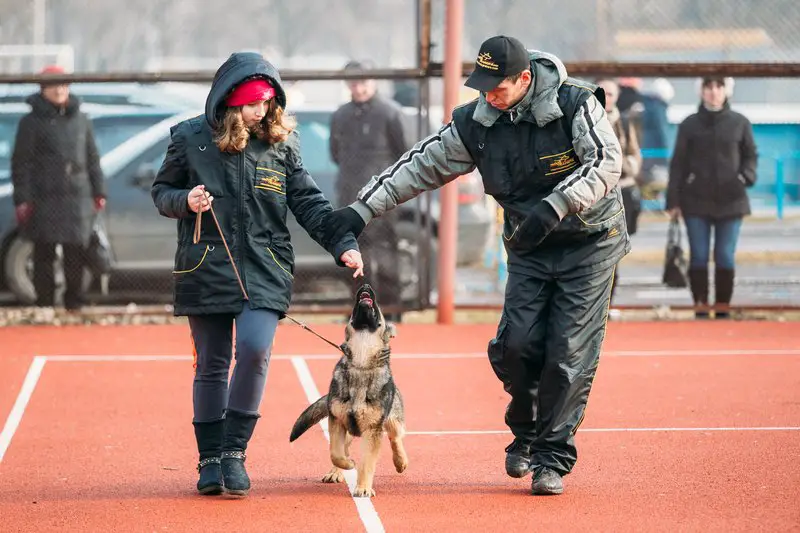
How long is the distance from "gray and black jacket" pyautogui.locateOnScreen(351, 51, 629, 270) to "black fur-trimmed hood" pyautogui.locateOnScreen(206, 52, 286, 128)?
2.64ft

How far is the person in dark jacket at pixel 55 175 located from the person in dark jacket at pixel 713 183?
5.78 m

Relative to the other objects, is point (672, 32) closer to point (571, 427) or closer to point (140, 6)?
point (140, 6)

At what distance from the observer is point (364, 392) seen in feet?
20.9

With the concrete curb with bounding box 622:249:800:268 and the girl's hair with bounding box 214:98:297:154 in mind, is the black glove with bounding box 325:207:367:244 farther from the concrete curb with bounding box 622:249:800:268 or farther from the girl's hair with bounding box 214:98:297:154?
the concrete curb with bounding box 622:249:800:268

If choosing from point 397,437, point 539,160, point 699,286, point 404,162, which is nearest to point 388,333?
point 397,437

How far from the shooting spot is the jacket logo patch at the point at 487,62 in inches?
247

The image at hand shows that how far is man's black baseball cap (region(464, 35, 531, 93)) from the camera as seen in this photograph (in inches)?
246

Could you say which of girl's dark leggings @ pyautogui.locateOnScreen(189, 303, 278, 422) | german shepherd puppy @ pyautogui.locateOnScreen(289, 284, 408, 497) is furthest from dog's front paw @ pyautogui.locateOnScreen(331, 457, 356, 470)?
girl's dark leggings @ pyautogui.locateOnScreen(189, 303, 278, 422)

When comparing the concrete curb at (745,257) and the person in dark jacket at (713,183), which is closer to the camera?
the person in dark jacket at (713,183)

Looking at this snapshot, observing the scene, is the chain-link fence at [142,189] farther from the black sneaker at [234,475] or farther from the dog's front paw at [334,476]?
the black sneaker at [234,475]

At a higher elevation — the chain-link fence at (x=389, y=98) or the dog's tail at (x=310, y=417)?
the chain-link fence at (x=389, y=98)

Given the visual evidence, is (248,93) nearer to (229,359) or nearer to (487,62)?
(487,62)

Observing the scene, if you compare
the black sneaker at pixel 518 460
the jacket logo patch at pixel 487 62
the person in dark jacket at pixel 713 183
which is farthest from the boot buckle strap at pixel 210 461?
the person in dark jacket at pixel 713 183

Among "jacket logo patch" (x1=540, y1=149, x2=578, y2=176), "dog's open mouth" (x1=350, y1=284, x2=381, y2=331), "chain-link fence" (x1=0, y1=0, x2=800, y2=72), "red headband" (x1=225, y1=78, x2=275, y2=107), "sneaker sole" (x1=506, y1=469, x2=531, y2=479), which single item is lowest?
"sneaker sole" (x1=506, y1=469, x2=531, y2=479)
